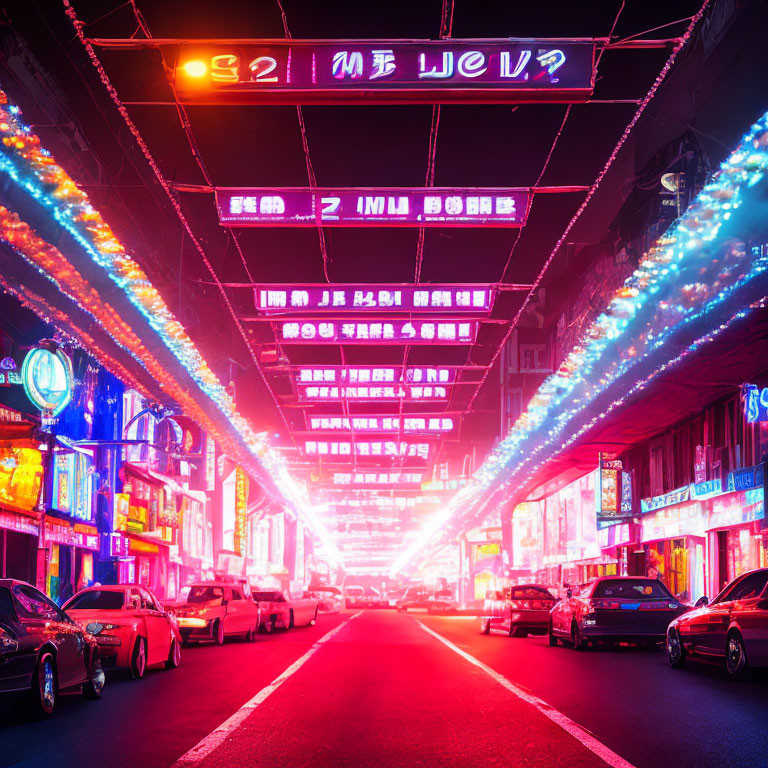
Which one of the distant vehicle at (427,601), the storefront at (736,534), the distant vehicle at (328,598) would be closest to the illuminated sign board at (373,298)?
the storefront at (736,534)

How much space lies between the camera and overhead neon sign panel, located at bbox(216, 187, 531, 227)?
21516 millimetres

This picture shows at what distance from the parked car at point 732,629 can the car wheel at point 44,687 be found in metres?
8.71

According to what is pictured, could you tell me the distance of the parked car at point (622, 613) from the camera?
2266 cm

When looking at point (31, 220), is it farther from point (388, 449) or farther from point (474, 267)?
point (388, 449)

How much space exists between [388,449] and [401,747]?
143ft

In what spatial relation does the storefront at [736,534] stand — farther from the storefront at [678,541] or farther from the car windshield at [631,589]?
the car windshield at [631,589]

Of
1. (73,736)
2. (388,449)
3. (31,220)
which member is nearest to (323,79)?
(31,220)

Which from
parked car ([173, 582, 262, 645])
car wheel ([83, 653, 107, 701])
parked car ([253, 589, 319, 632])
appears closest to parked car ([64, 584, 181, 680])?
car wheel ([83, 653, 107, 701])

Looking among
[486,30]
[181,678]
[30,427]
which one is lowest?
[181,678]

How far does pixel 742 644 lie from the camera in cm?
1493

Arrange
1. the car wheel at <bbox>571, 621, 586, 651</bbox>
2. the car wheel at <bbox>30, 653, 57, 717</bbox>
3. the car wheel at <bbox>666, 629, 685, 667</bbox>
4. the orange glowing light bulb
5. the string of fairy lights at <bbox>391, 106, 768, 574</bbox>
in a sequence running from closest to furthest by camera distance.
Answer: the car wheel at <bbox>30, 653, 57, 717</bbox> → the orange glowing light bulb → the car wheel at <bbox>666, 629, 685, 667</bbox> → the string of fairy lights at <bbox>391, 106, 768, 574</bbox> → the car wheel at <bbox>571, 621, 586, 651</bbox>

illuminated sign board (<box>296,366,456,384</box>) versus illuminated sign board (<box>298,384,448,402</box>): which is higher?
illuminated sign board (<box>296,366,456,384</box>)

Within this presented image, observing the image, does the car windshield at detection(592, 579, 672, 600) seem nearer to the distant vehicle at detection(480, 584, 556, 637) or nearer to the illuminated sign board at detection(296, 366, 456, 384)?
the distant vehicle at detection(480, 584, 556, 637)

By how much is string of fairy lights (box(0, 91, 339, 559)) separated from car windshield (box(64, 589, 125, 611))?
569cm
